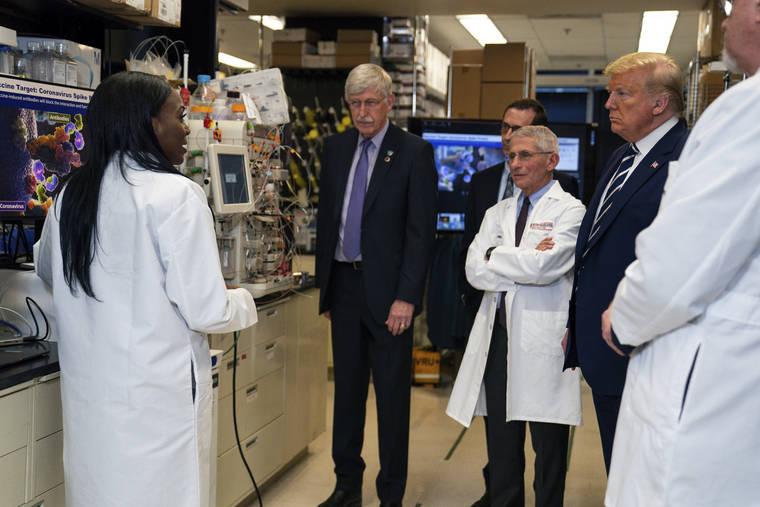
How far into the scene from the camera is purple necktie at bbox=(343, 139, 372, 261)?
302 cm

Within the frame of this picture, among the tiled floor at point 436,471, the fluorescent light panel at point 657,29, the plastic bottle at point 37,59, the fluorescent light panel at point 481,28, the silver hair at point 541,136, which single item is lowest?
the tiled floor at point 436,471

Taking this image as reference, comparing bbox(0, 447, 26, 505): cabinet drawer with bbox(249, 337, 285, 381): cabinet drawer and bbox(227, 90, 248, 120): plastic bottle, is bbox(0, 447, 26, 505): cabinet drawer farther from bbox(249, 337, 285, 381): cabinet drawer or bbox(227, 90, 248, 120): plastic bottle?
bbox(227, 90, 248, 120): plastic bottle

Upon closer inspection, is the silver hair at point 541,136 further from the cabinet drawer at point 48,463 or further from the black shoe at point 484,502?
the cabinet drawer at point 48,463

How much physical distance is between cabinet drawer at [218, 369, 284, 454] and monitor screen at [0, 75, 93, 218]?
103 cm

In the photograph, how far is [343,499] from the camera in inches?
124

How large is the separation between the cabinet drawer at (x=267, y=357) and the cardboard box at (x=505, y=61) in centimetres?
351

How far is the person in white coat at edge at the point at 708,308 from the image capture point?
54.6 inches

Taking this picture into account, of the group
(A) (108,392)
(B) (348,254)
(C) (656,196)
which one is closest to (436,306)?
(B) (348,254)

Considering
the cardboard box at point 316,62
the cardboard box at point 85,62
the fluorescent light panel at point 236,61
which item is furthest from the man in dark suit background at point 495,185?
the fluorescent light panel at point 236,61

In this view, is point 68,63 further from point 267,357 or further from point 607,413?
point 607,413

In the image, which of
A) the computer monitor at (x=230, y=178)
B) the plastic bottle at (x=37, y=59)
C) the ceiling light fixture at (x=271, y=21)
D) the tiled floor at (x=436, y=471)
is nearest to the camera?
the plastic bottle at (x=37, y=59)

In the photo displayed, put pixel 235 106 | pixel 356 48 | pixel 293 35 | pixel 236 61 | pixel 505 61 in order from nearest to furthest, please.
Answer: pixel 235 106 → pixel 505 61 → pixel 356 48 → pixel 293 35 → pixel 236 61

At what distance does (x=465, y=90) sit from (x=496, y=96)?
261 millimetres

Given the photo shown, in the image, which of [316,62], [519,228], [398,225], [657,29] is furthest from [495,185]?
[657,29]
